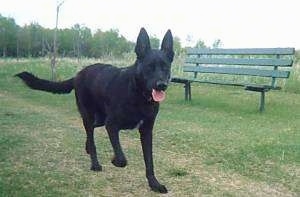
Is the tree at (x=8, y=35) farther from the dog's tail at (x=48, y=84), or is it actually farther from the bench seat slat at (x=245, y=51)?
the dog's tail at (x=48, y=84)

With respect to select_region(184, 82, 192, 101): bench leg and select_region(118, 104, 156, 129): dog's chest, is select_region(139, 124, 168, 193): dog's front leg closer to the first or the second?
select_region(118, 104, 156, 129): dog's chest

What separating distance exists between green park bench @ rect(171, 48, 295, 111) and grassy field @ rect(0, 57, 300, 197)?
2.28 feet

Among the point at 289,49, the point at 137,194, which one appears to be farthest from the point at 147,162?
the point at 289,49

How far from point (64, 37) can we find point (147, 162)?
49662 millimetres

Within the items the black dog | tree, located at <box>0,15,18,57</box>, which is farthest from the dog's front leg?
tree, located at <box>0,15,18,57</box>

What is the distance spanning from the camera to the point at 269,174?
6086 mm

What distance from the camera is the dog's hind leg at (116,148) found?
16.6 ft

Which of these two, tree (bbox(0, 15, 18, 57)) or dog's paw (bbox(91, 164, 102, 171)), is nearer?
dog's paw (bbox(91, 164, 102, 171))

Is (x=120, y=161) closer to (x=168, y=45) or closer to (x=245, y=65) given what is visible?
(x=168, y=45)

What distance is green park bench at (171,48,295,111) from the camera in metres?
11.0

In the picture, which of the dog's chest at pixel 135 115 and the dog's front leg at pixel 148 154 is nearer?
the dog's chest at pixel 135 115

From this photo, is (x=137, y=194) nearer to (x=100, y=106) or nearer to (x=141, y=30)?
(x=100, y=106)

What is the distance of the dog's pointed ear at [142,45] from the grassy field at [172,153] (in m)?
1.40

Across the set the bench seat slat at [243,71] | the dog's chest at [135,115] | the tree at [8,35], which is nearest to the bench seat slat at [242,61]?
the bench seat slat at [243,71]
